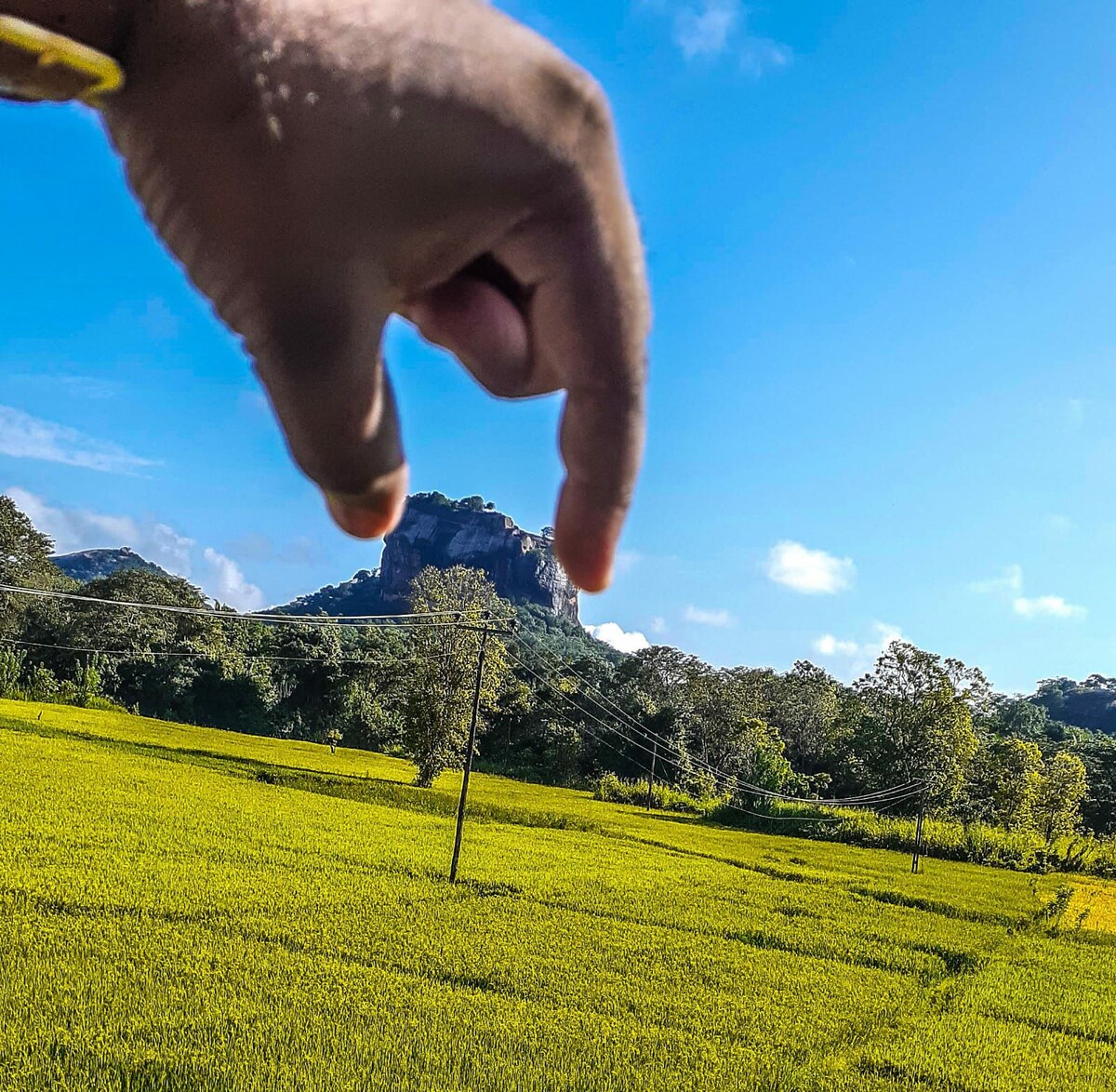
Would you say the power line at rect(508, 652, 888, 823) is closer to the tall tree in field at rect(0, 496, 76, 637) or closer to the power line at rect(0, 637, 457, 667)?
the power line at rect(0, 637, 457, 667)

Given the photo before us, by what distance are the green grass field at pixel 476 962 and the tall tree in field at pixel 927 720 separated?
3475 mm

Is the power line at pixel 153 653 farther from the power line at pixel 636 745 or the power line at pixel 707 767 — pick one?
the power line at pixel 707 767

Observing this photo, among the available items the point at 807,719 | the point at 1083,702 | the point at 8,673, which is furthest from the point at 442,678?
the point at 1083,702

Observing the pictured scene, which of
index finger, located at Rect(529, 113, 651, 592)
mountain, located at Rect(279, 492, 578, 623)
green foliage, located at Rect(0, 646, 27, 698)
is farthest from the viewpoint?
mountain, located at Rect(279, 492, 578, 623)

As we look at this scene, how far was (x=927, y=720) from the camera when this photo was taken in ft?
89.2

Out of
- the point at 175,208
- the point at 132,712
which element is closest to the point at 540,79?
the point at 175,208

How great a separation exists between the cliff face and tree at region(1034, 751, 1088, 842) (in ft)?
90.8

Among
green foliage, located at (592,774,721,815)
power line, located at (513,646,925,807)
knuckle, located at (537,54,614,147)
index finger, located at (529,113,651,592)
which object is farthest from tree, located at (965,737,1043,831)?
knuckle, located at (537,54,614,147)

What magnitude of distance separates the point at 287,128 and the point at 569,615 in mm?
83416

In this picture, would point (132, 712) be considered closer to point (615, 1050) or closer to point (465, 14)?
point (615, 1050)

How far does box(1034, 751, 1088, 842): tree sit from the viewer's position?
3228cm

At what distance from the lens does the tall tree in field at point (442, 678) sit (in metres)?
29.7

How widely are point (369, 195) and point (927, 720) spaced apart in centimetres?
2963

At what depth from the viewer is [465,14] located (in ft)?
1.52
